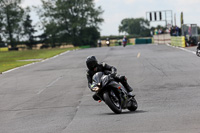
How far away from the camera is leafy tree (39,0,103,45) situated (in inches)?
3888

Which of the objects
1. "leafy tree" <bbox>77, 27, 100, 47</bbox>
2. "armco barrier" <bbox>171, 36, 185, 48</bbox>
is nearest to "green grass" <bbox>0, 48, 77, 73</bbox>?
"armco barrier" <bbox>171, 36, 185, 48</bbox>

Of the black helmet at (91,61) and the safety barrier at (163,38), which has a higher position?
the black helmet at (91,61)

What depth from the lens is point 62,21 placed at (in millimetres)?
100750

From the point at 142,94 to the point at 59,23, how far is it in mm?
87206

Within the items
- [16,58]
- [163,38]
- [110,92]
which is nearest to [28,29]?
[163,38]

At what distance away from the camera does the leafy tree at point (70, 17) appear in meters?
98.8

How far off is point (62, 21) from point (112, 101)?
299 feet

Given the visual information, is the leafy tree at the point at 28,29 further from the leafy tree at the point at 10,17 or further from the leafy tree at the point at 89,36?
the leafy tree at the point at 89,36

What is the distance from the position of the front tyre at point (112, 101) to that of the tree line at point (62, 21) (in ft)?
283

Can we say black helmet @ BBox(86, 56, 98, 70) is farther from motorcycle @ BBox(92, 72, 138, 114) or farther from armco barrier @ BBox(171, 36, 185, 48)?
armco barrier @ BBox(171, 36, 185, 48)

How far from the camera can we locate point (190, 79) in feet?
58.3

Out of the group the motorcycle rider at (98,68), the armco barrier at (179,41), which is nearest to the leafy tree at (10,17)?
the armco barrier at (179,41)

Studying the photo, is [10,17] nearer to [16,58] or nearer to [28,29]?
[28,29]

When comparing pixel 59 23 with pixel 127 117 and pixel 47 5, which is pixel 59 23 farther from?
pixel 127 117
